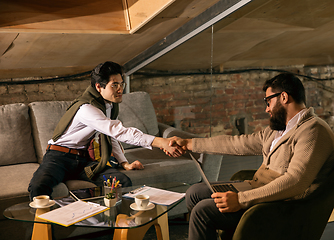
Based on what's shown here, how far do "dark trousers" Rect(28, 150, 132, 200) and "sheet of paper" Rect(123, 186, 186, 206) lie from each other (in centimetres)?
34

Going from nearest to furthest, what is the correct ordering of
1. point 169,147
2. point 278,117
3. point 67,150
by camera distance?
1. point 278,117
2. point 169,147
3. point 67,150

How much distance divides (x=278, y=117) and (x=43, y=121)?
1929mm

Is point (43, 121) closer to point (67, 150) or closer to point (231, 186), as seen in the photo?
point (67, 150)

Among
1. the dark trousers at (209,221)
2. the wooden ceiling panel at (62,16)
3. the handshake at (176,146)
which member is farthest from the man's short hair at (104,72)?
the dark trousers at (209,221)

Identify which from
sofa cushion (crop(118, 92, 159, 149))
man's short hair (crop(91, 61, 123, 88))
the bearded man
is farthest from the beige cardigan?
sofa cushion (crop(118, 92, 159, 149))

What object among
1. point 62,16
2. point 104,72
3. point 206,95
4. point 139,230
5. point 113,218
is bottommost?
point 139,230

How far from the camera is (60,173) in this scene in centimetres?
215

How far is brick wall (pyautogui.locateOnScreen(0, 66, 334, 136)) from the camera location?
6.89 ft

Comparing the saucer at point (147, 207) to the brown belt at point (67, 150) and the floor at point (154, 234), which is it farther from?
the brown belt at point (67, 150)

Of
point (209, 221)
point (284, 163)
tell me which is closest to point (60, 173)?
point (209, 221)

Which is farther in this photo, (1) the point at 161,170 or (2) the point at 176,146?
(1) the point at 161,170

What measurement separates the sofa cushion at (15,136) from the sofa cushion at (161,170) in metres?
0.86

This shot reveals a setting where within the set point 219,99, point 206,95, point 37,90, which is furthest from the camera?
point 37,90

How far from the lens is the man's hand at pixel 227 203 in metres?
1.49
